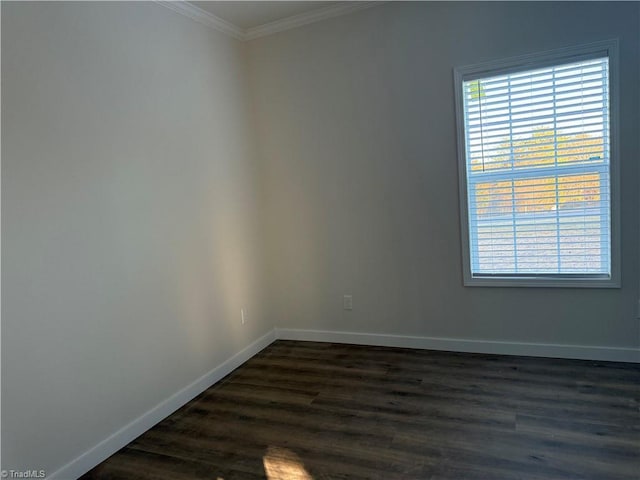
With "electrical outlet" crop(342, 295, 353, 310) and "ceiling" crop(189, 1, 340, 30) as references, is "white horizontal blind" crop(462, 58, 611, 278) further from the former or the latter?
"ceiling" crop(189, 1, 340, 30)

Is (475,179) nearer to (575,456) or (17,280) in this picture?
(575,456)

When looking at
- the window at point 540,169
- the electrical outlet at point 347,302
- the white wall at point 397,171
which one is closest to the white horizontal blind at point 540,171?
the window at point 540,169

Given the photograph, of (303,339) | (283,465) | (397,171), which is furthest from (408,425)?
(397,171)

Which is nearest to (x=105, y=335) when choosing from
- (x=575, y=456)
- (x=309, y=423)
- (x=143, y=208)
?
(x=143, y=208)

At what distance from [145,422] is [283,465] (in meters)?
0.96

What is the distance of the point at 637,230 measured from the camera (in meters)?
2.80

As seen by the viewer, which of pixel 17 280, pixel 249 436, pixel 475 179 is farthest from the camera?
pixel 475 179

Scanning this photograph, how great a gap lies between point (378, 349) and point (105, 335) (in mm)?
2055

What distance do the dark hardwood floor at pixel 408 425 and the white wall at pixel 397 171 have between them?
39 centimetres

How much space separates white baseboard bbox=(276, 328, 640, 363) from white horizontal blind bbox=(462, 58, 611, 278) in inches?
20.6

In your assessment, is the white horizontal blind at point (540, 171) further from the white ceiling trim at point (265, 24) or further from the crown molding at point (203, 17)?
the crown molding at point (203, 17)

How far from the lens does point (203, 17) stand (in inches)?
126

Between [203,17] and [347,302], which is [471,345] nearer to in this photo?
[347,302]

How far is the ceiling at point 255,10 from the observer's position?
124 inches
